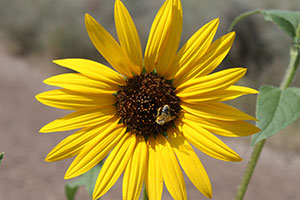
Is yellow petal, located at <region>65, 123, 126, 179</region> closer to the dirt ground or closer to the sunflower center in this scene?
the sunflower center

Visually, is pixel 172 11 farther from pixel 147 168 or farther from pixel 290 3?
pixel 290 3

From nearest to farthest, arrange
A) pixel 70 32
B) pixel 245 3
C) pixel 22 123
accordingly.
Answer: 1. pixel 22 123
2. pixel 245 3
3. pixel 70 32

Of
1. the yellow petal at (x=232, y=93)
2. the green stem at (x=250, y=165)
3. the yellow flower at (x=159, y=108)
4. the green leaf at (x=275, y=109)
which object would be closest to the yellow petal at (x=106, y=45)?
the yellow flower at (x=159, y=108)

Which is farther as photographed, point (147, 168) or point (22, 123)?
point (22, 123)

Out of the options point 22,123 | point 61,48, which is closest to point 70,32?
point 61,48

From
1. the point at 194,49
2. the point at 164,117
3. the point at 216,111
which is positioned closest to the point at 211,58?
the point at 194,49

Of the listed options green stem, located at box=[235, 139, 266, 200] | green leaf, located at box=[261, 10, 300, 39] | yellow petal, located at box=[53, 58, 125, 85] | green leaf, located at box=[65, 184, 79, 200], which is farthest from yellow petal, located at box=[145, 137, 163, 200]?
green leaf, located at box=[65, 184, 79, 200]
